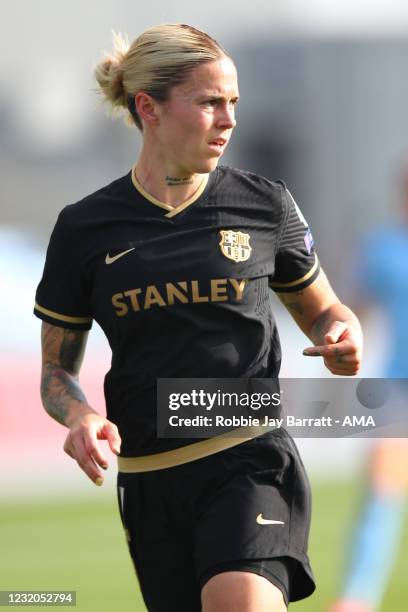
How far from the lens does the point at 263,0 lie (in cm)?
3769

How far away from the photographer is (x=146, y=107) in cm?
497

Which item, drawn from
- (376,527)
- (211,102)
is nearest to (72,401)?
(211,102)

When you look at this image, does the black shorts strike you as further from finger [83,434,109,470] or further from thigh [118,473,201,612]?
finger [83,434,109,470]

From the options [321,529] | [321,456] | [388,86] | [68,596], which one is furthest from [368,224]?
[68,596]

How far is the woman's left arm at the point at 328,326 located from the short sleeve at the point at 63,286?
65 centimetres

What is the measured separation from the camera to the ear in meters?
4.94

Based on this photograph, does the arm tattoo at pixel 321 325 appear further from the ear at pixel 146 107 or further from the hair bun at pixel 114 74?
the hair bun at pixel 114 74

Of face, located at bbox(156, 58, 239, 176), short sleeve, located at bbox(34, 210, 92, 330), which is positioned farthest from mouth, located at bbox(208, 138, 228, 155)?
short sleeve, located at bbox(34, 210, 92, 330)

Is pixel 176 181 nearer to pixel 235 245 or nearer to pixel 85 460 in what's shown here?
pixel 235 245

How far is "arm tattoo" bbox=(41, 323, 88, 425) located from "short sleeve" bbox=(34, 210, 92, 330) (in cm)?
4

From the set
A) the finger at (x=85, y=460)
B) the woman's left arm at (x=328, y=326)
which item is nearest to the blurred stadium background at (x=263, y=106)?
the woman's left arm at (x=328, y=326)

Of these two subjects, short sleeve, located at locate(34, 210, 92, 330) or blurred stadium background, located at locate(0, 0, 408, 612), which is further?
blurred stadium background, located at locate(0, 0, 408, 612)

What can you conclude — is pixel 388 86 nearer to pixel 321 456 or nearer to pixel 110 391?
pixel 321 456

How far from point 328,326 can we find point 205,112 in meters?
0.77
